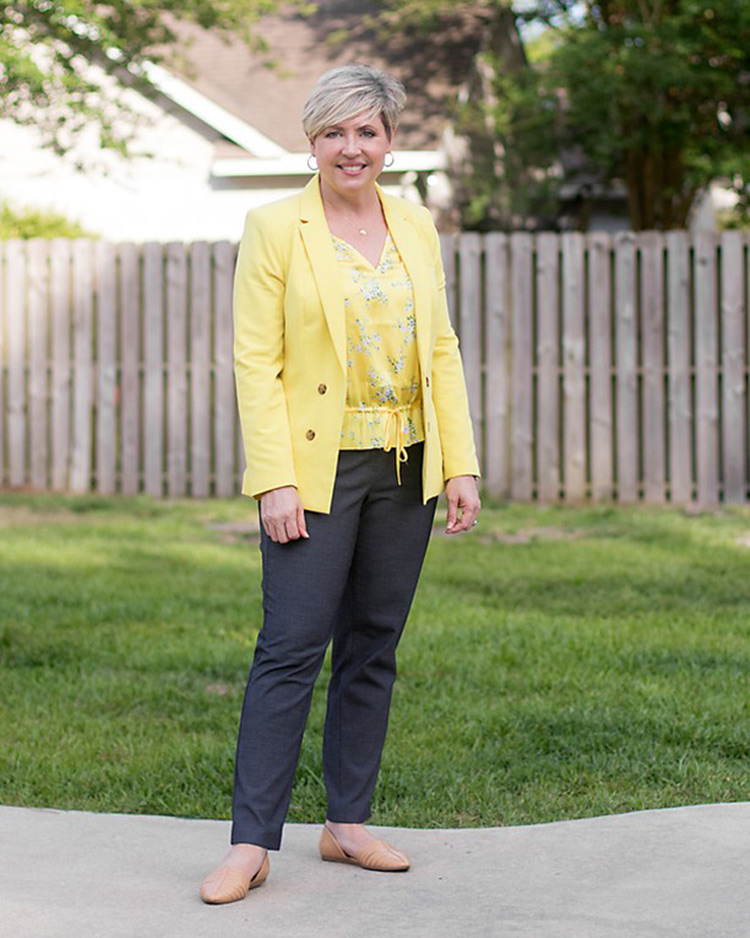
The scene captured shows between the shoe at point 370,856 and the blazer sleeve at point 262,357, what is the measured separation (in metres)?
0.96

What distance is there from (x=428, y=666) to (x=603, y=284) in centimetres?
553

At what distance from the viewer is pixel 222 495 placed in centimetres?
1156

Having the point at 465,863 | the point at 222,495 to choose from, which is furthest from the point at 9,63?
the point at 465,863

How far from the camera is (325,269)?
3.52 meters

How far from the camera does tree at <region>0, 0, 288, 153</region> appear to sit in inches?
357

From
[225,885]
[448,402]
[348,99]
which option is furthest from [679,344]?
[225,885]

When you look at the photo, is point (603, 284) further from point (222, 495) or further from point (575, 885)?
point (575, 885)

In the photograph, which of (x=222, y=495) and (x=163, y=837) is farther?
(x=222, y=495)

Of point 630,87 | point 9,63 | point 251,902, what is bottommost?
point 251,902

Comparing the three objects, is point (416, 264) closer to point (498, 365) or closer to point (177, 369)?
point (498, 365)

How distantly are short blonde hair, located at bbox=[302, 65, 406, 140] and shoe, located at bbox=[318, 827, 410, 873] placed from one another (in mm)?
1779

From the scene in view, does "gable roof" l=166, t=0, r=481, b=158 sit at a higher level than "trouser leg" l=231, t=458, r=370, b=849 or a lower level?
higher

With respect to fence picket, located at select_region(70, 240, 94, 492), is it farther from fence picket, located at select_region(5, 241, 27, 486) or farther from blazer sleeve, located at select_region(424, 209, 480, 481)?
blazer sleeve, located at select_region(424, 209, 480, 481)

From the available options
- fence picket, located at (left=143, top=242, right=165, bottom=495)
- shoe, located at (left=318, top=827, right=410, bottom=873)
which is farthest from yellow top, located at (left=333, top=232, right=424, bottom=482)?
fence picket, located at (left=143, top=242, right=165, bottom=495)
